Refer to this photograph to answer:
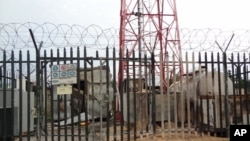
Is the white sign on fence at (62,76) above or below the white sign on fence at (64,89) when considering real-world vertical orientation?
above

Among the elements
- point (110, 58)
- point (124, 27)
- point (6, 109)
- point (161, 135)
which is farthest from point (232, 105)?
point (124, 27)

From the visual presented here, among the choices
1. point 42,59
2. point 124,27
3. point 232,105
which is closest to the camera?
point 42,59

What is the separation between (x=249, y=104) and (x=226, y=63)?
1886mm

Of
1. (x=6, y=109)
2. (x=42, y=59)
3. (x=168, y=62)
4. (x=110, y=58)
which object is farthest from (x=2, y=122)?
(x=168, y=62)

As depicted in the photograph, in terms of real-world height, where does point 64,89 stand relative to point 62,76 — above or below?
below

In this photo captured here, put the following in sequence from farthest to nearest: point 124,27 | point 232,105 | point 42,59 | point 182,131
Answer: point 124,27, point 232,105, point 182,131, point 42,59

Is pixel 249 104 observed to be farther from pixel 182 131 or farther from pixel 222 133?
pixel 182 131

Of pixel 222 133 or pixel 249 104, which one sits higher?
pixel 249 104

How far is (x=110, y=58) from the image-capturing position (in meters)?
9.74

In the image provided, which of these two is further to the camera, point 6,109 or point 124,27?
point 124,27

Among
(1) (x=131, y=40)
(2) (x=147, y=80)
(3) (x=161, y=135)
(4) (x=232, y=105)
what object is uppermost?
(1) (x=131, y=40)

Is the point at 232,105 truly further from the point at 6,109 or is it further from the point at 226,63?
the point at 6,109

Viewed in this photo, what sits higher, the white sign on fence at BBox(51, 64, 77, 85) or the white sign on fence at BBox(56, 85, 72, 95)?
the white sign on fence at BBox(51, 64, 77, 85)

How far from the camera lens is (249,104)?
11484 mm
